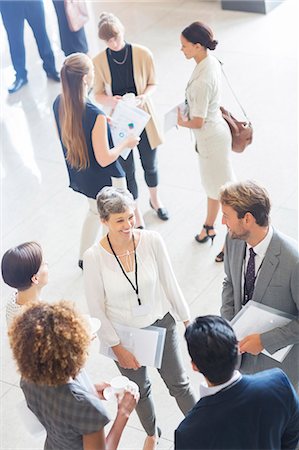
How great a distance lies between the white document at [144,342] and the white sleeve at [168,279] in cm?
14

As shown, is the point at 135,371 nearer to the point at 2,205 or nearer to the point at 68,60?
the point at 68,60

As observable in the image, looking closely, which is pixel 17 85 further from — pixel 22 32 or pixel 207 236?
pixel 207 236

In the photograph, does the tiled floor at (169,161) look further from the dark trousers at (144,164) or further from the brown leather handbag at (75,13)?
the brown leather handbag at (75,13)

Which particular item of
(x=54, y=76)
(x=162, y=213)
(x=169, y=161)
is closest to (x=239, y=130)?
(x=162, y=213)

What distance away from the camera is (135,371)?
11.9 ft

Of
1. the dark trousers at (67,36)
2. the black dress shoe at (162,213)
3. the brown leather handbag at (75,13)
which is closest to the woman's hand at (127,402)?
the black dress shoe at (162,213)

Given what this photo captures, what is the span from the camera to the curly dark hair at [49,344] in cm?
249

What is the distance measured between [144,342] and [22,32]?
19.0 feet

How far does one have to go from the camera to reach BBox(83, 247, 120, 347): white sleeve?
3426 mm

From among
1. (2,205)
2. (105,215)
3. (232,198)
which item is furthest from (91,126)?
(2,205)

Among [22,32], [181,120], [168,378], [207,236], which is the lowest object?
[207,236]

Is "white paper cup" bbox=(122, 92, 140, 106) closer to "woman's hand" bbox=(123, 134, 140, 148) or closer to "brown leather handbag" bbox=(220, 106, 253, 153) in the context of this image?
"woman's hand" bbox=(123, 134, 140, 148)

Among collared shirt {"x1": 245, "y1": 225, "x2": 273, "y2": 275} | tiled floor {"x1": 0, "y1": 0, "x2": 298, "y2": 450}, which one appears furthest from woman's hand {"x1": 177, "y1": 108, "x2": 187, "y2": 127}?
collared shirt {"x1": 245, "y1": 225, "x2": 273, "y2": 275}

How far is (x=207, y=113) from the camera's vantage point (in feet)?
16.0
